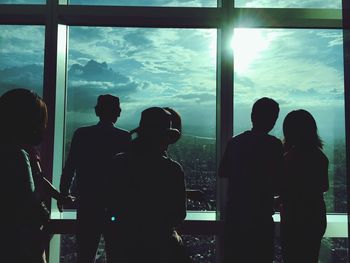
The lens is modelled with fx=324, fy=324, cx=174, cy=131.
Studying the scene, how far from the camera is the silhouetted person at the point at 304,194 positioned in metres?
2.08

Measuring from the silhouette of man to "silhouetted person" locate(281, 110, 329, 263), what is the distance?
1.17 m

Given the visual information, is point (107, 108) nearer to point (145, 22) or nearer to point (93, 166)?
point (93, 166)

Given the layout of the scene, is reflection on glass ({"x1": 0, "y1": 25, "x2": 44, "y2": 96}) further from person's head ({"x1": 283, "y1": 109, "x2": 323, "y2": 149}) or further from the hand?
person's head ({"x1": 283, "y1": 109, "x2": 323, "y2": 149})

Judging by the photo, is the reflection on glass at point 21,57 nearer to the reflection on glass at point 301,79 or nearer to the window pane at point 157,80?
the window pane at point 157,80

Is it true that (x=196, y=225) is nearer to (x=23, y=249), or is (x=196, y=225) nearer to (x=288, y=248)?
(x=288, y=248)

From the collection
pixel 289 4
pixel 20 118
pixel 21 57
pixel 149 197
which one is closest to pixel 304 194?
pixel 149 197

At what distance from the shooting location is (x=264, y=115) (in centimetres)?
211

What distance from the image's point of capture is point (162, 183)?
1.33m

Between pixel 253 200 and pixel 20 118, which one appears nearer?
pixel 20 118

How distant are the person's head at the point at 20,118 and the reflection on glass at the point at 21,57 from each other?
1887 millimetres

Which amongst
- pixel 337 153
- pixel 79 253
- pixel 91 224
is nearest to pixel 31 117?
pixel 91 224

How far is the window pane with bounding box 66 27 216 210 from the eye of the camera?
2.98 metres

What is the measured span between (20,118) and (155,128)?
0.52m

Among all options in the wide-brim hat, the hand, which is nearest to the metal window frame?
the hand
